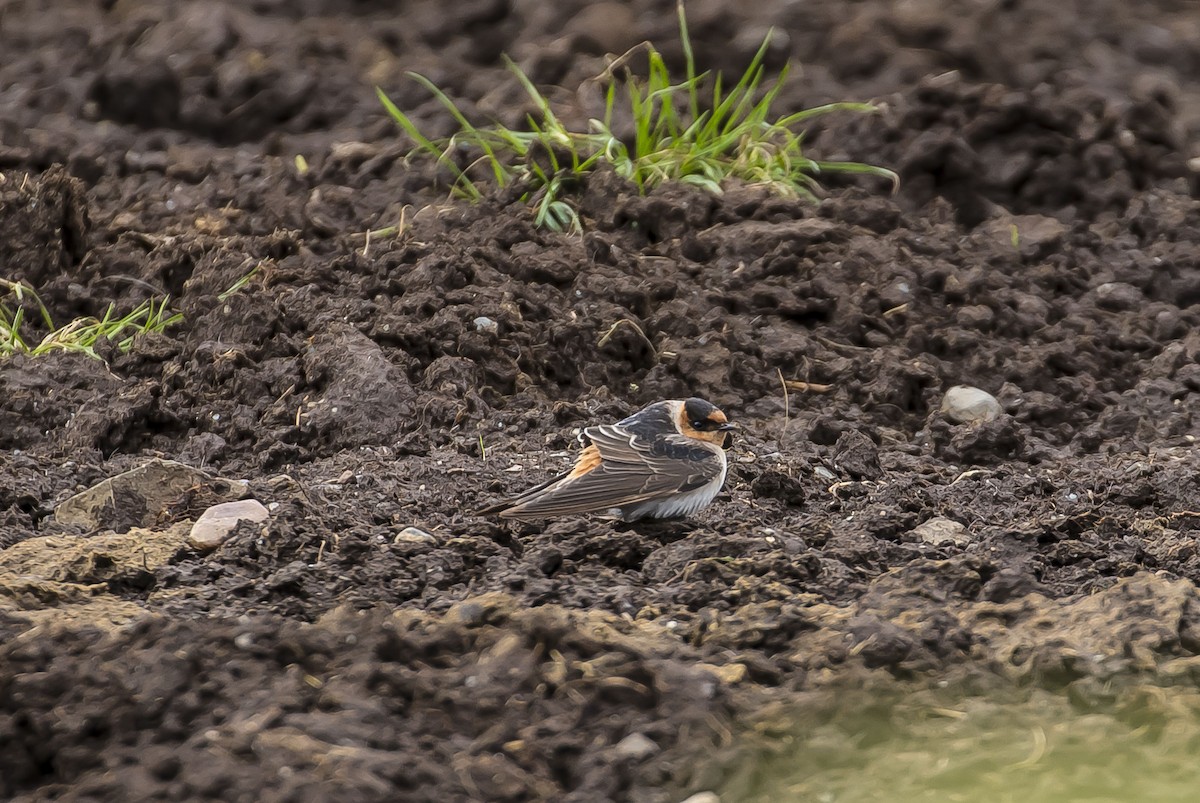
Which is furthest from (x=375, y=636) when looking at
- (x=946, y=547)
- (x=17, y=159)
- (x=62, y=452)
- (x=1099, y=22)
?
(x=1099, y=22)

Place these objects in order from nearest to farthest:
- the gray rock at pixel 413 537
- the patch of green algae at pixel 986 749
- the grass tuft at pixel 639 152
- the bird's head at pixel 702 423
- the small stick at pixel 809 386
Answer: the patch of green algae at pixel 986 749
the gray rock at pixel 413 537
the bird's head at pixel 702 423
the small stick at pixel 809 386
the grass tuft at pixel 639 152

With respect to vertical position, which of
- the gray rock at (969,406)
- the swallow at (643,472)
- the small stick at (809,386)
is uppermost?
the swallow at (643,472)

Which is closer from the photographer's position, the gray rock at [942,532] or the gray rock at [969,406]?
the gray rock at [942,532]

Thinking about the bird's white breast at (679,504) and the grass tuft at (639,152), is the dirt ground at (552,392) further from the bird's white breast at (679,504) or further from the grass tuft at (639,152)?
the grass tuft at (639,152)

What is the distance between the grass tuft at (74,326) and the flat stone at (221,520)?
67.1 inches

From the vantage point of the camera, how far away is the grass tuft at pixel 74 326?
6.62 m

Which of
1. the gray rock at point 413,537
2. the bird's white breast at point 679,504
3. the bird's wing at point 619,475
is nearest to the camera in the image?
the gray rock at point 413,537

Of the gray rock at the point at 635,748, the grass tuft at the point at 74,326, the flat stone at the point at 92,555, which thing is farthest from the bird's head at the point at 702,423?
the grass tuft at the point at 74,326

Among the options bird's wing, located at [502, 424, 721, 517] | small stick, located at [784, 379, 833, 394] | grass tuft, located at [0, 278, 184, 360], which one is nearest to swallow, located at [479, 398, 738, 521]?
bird's wing, located at [502, 424, 721, 517]

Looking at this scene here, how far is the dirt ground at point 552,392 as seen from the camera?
12.8 feet

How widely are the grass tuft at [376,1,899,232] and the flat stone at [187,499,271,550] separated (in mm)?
2544

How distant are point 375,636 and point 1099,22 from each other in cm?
776

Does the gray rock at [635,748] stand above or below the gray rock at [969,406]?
above

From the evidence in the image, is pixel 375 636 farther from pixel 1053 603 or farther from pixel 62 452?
pixel 62 452
